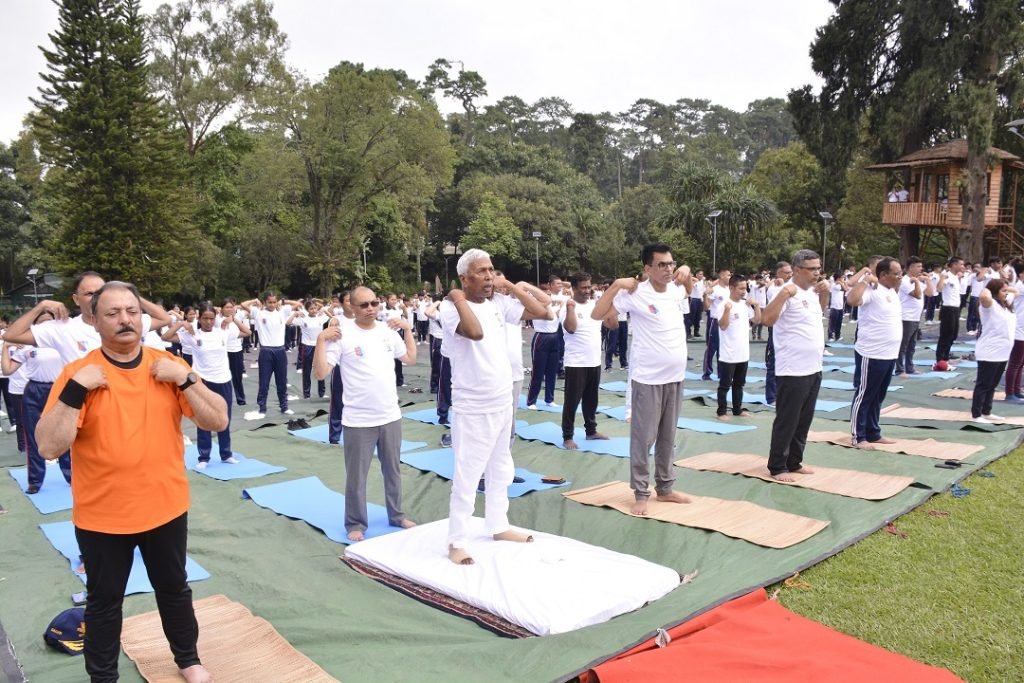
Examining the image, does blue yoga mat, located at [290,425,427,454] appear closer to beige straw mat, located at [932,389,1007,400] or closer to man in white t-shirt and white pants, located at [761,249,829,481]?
man in white t-shirt and white pants, located at [761,249,829,481]

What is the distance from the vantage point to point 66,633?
4070mm

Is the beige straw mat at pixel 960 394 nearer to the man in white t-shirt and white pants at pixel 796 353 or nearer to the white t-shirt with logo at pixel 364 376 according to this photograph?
the man in white t-shirt and white pants at pixel 796 353

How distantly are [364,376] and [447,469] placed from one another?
2.32 m

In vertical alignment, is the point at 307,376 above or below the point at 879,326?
below

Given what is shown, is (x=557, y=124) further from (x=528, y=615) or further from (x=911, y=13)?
(x=528, y=615)

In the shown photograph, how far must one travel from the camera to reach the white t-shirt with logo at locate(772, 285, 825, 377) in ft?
21.4

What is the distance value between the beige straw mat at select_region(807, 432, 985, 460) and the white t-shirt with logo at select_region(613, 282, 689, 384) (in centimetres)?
307

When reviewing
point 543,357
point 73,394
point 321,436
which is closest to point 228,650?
point 73,394

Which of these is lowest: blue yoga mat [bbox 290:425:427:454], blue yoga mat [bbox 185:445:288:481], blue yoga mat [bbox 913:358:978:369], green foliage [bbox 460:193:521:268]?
blue yoga mat [bbox 185:445:288:481]

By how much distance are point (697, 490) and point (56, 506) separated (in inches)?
232

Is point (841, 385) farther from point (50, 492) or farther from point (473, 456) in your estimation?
point (50, 492)

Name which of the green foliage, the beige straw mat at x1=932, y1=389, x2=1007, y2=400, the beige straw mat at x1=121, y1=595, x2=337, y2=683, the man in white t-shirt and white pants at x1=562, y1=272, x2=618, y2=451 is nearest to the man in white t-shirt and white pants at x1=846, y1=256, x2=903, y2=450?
the man in white t-shirt and white pants at x1=562, y1=272, x2=618, y2=451

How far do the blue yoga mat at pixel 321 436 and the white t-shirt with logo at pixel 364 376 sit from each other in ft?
10.8

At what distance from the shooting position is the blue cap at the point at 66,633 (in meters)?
4.03
